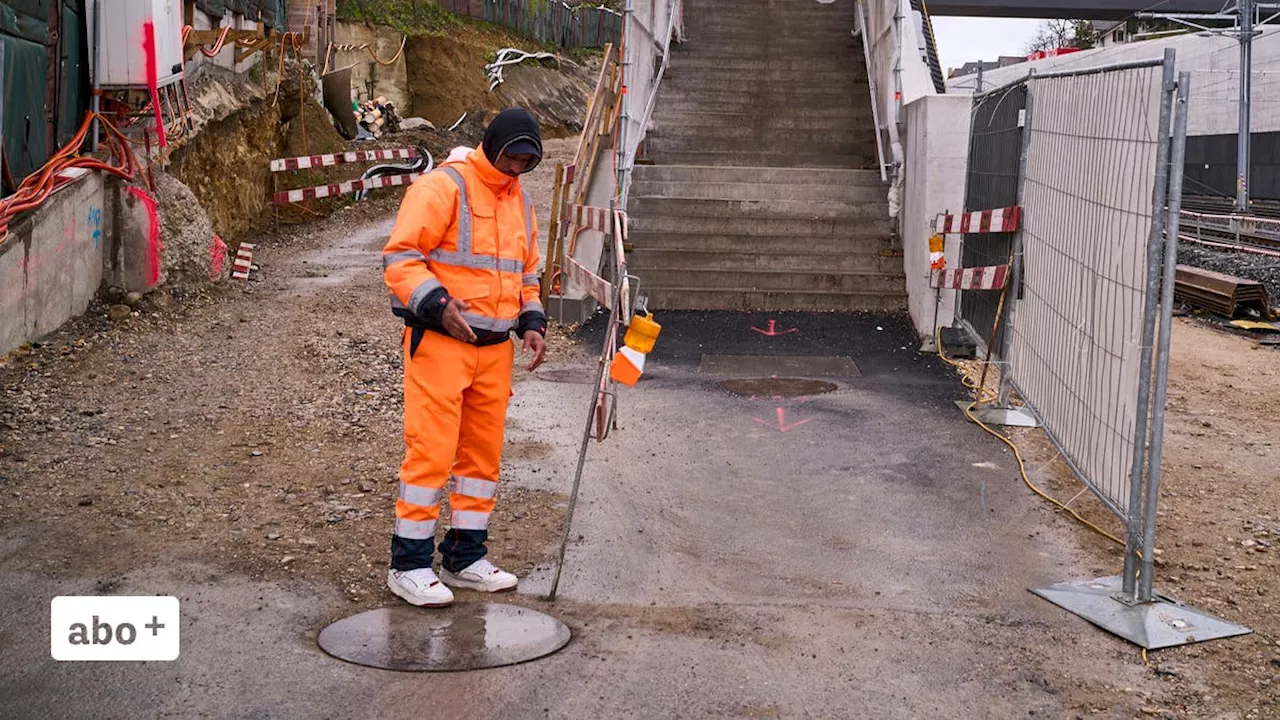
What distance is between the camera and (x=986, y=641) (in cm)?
502

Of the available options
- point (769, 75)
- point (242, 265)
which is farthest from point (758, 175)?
point (242, 265)

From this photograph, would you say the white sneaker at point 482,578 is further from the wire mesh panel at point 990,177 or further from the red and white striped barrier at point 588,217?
the red and white striped barrier at point 588,217

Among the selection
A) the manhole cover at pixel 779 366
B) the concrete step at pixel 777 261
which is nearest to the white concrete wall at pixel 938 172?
the manhole cover at pixel 779 366

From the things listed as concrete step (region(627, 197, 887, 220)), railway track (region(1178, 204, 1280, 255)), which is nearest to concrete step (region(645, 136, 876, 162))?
concrete step (region(627, 197, 887, 220))

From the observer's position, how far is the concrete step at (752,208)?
46.0 ft

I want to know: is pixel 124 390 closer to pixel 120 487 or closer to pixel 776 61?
pixel 120 487

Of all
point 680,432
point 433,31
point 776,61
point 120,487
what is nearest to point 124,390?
point 120,487

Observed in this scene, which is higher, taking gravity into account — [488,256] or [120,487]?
[488,256]

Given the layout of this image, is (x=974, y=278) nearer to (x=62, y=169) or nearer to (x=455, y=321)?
(x=455, y=321)

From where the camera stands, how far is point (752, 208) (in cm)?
1410

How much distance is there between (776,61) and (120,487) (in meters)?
13.5

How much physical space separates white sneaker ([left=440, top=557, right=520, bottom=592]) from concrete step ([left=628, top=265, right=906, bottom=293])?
7.88 metres

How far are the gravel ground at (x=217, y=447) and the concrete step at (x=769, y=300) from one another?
1.58 m

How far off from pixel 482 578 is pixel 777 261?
845cm
